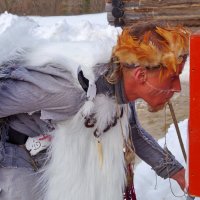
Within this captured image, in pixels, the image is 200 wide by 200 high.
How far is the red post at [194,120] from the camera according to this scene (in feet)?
5.77

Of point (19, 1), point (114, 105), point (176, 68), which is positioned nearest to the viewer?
point (176, 68)

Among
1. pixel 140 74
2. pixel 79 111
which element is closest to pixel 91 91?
pixel 79 111

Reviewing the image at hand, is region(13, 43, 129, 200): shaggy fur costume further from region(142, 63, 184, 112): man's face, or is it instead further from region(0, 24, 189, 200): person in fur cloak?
region(142, 63, 184, 112): man's face

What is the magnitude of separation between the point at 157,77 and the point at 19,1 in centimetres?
1824

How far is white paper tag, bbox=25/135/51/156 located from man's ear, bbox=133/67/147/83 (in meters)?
0.50

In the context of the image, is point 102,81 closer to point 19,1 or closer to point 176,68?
point 176,68

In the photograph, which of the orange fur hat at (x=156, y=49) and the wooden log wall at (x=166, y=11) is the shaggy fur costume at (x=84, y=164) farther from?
the wooden log wall at (x=166, y=11)

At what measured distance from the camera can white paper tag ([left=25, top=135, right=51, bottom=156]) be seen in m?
2.32

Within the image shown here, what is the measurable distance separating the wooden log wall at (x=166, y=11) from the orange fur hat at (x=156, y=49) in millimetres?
6785

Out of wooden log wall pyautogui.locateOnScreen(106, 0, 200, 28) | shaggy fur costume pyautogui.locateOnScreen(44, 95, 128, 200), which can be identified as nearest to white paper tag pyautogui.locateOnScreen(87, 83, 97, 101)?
shaggy fur costume pyautogui.locateOnScreen(44, 95, 128, 200)

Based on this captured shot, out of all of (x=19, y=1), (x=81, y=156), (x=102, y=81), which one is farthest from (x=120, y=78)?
(x=19, y=1)

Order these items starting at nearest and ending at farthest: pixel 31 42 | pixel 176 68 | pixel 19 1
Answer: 1. pixel 176 68
2. pixel 31 42
3. pixel 19 1

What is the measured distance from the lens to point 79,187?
7.56 ft

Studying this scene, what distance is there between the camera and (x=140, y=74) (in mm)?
2059
